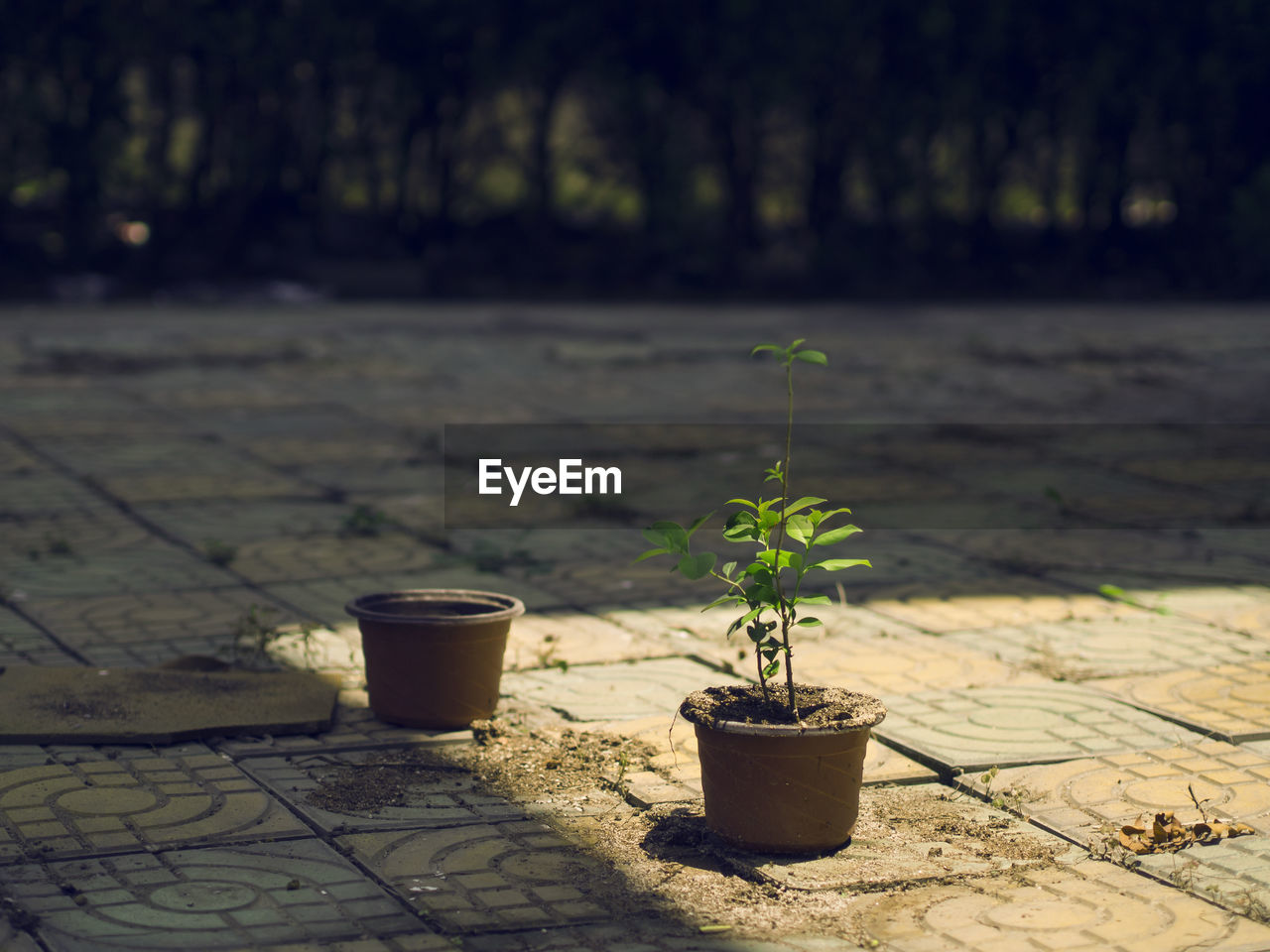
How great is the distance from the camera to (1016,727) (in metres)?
4.90

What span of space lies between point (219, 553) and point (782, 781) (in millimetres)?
3707

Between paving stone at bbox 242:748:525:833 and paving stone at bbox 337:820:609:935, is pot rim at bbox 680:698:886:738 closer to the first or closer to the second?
paving stone at bbox 337:820:609:935

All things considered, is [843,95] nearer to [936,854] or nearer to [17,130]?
[17,130]

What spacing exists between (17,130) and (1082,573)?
13.7 metres

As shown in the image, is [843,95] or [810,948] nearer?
[810,948]

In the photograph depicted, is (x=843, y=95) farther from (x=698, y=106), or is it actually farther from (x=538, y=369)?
(x=538, y=369)

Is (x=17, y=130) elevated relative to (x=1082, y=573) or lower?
elevated

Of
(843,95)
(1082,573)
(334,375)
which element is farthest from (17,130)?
(1082,573)

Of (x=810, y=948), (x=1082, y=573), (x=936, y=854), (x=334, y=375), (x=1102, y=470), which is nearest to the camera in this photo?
(x=810, y=948)

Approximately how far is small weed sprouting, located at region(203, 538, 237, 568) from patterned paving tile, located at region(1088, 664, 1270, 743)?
3516mm

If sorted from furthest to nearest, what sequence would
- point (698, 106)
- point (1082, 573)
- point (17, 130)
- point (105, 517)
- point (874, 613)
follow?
point (698, 106), point (17, 130), point (105, 517), point (1082, 573), point (874, 613)

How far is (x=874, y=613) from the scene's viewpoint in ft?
20.7

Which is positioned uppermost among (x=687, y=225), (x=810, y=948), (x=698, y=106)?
(x=698, y=106)

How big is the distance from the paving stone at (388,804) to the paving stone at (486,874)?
65 mm
